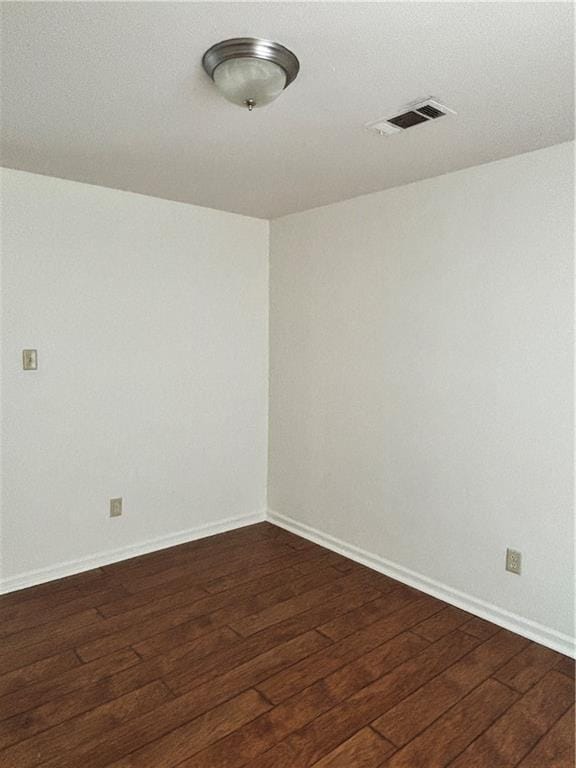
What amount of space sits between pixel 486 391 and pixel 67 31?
2336mm

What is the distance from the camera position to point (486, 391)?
9.10ft

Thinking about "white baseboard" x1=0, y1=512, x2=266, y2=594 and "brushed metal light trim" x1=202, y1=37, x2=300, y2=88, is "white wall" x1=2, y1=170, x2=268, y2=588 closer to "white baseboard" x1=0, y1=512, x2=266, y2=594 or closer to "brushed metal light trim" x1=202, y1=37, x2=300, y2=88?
"white baseboard" x1=0, y1=512, x2=266, y2=594

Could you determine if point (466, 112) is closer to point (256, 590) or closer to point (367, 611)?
point (367, 611)

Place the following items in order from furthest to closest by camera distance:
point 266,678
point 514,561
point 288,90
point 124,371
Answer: point 124,371, point 514,561, point 266,678, point 288,90

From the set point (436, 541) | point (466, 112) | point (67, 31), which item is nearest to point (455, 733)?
point (436, 541)

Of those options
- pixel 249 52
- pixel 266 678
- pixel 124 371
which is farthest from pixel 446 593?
pixel 249 52

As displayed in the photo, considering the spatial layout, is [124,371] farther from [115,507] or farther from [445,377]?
[445,377]

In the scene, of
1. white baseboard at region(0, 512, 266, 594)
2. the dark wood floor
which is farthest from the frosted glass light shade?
white baseboard at region(0, 512, 266, 594)

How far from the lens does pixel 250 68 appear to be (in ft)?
5.53

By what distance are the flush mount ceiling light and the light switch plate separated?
194cm

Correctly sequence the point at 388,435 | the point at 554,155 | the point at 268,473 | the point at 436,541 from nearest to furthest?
1. the point at 554,155
2. the point at 436,541
3. the point at 388,435
4. the point at 268,473

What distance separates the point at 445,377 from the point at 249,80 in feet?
6.10

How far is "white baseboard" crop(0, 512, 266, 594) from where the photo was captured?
3.11 metres

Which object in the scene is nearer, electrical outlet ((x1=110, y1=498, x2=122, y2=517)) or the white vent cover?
the white vent cover
